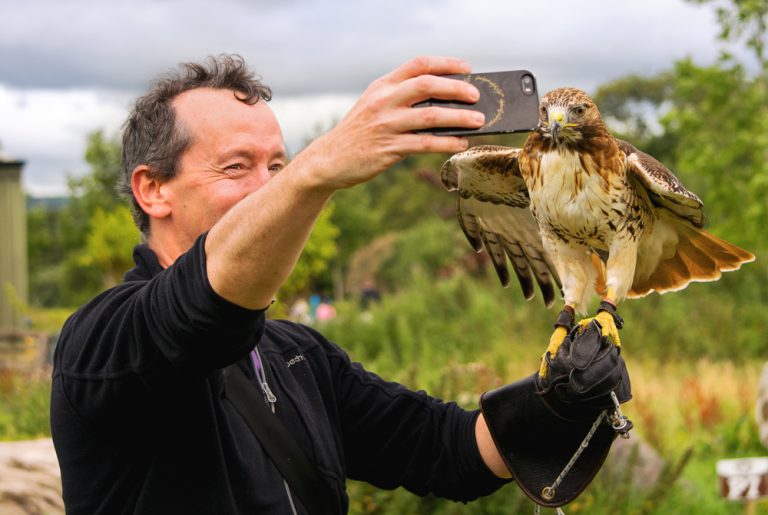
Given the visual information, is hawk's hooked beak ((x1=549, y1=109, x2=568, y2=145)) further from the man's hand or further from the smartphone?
the man's hand

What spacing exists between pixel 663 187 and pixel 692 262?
56cm

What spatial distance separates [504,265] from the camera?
11.0 ft

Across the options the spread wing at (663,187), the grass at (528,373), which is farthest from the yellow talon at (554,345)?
the grass at (528,373)

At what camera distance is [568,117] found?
2.68m

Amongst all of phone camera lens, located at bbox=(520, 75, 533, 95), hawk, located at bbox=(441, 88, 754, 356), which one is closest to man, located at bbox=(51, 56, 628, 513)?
phone camera lens, located at bbox=(520, 75, 533, 95)

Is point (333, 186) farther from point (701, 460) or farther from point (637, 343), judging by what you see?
point (637, 343)

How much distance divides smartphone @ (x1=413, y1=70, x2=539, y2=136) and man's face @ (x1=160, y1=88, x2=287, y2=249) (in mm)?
858

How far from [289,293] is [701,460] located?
13.8 meters

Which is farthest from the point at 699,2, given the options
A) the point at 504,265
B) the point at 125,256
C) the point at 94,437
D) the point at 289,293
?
the point at 125,256

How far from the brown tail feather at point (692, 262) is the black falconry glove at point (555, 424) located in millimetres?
540

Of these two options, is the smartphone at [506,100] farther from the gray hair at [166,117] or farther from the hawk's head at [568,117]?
the gray hair at [166,117]

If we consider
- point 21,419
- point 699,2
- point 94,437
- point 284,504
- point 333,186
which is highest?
point 699,2

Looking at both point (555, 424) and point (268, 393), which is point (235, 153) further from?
point (555, 424)

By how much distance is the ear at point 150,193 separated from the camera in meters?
2.53
